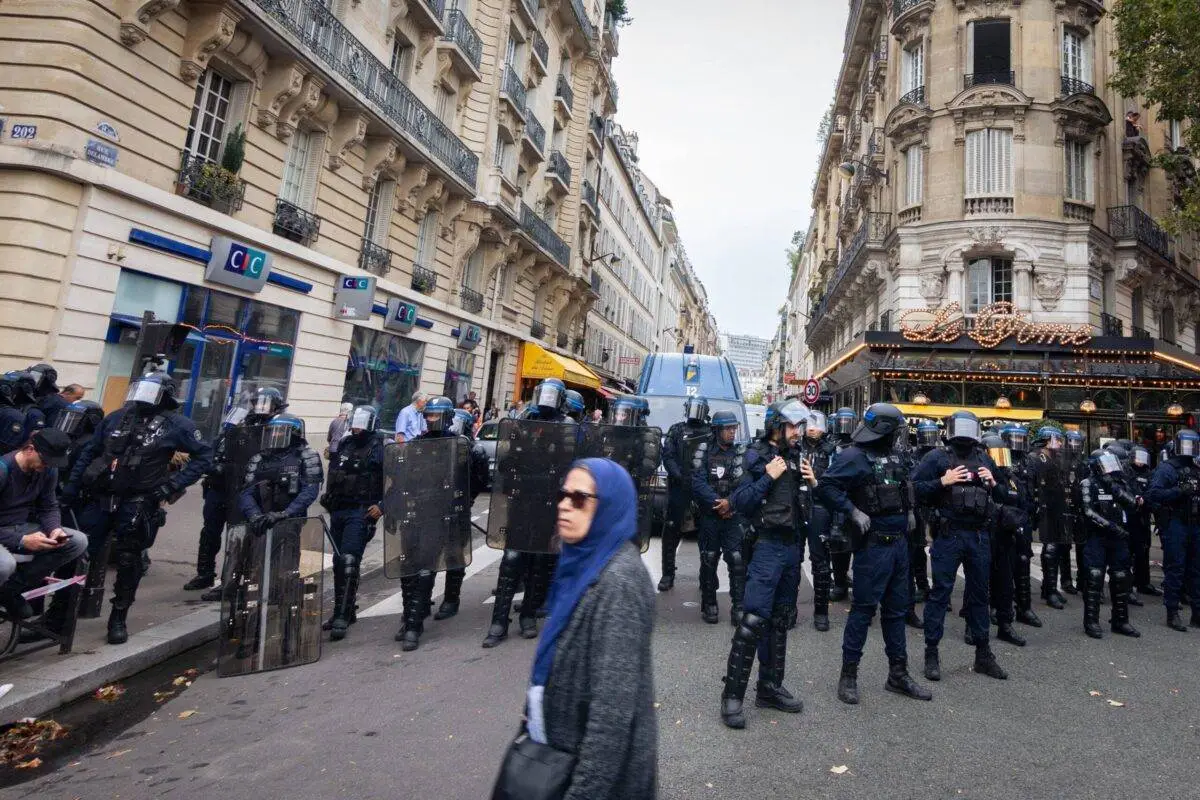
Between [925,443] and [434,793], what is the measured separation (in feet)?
19.2

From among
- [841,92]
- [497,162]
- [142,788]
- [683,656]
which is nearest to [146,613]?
[142,788]

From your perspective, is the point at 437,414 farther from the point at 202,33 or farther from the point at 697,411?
the point at 202,33

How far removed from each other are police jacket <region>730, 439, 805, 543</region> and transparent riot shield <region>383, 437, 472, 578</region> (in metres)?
2.47

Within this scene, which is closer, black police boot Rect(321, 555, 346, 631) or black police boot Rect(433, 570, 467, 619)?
black police boot Rect(321, 555, 346, 631)

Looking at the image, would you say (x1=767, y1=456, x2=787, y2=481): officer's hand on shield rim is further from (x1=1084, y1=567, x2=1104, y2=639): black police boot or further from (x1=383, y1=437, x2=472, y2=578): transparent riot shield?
(x1=1084, y1=567, x2=1104, y2=639): black police boot

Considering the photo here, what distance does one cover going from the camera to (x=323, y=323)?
13.2m

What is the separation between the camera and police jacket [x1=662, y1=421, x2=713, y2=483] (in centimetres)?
697

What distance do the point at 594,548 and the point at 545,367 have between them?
69.8 ft

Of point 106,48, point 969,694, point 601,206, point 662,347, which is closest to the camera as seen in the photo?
point 969,694

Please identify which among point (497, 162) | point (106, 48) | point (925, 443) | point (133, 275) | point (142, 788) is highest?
point (497, 162)

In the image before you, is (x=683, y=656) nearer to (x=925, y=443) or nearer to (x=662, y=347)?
(x=925, y=443)

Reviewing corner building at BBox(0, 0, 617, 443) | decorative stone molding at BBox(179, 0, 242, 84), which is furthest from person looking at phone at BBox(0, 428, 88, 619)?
decorative stone molding at BBox(179, 0, 242, 84)

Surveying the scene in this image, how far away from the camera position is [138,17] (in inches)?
340

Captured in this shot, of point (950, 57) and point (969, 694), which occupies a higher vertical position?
point (950, 57)
